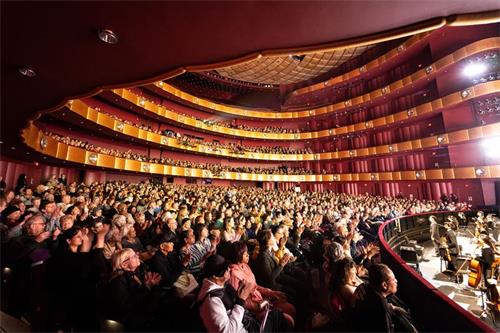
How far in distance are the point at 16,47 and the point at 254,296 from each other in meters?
2.95

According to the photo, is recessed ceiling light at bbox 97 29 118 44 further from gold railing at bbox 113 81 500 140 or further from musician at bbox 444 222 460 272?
gold railing at bbox 113 81 500 140

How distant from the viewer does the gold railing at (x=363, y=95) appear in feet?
36.0

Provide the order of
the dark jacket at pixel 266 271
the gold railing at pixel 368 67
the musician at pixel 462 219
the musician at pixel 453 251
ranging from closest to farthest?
the dark jacket at pixel 266 271, the musician at pixel 453 251, the musician at pixel 462 219, the gold railing at pixel 368 67

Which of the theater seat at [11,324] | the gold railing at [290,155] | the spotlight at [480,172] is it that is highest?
the gold railing at [290,155]

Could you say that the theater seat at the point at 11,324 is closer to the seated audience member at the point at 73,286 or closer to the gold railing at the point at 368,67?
the seated audience member at the point at 73,286

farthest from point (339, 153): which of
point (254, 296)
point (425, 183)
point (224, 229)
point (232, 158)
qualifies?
point (254, 296)

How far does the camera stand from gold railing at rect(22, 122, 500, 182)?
22.0ft

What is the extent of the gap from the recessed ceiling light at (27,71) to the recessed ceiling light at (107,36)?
1087 millimetres

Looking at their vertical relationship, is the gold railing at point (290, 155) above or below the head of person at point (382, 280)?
above

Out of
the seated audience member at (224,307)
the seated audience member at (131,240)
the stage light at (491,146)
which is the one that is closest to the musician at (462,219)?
the stage light at (491,146)

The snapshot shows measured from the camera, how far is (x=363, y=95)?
55.1ft

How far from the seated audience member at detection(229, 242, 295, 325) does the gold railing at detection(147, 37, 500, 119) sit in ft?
45.8

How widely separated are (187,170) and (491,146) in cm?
1613

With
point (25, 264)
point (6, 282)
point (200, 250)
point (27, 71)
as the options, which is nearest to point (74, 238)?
point (25, 264)
